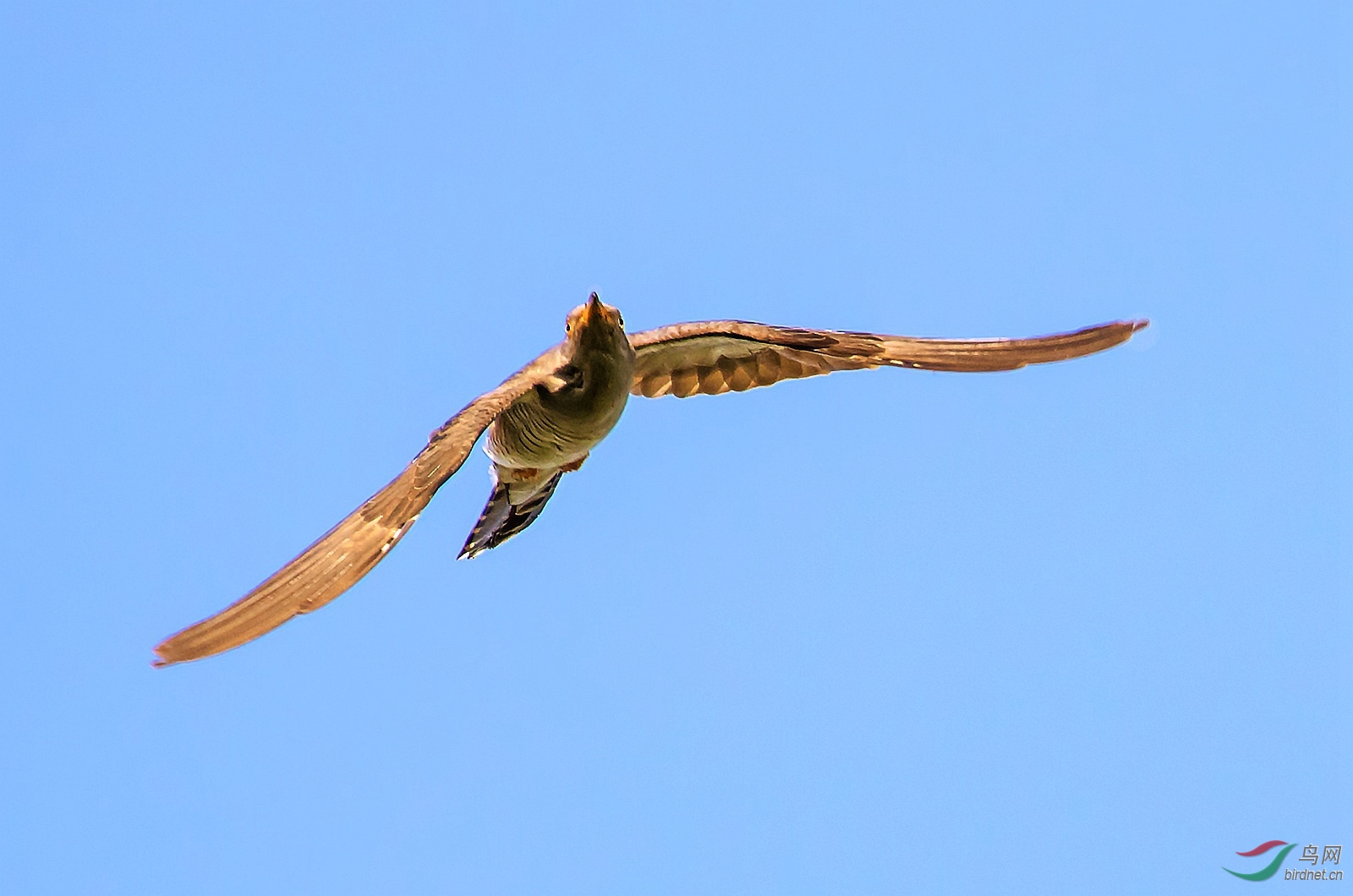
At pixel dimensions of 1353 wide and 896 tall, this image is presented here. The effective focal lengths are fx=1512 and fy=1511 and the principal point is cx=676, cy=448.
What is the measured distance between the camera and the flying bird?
818 cm

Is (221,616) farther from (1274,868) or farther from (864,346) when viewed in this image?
(1274,868)

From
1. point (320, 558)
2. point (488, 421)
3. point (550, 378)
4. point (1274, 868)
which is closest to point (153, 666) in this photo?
point (320, 558)

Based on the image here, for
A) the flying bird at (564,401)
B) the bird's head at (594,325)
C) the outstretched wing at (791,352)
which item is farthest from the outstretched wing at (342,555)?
the outstretched wing at (791,352)

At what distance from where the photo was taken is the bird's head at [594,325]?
427 inches

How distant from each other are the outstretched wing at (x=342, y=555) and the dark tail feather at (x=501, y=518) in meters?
2.68

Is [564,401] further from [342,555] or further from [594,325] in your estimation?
[342,555]

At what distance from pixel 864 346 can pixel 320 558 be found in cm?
525

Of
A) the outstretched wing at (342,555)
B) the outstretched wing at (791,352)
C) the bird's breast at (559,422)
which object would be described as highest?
the outstretched wing at (791,352)

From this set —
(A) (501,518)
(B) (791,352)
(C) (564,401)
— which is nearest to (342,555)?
(C) (564,401)

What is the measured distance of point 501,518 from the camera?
12.7m

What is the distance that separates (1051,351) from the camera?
37.1 ft

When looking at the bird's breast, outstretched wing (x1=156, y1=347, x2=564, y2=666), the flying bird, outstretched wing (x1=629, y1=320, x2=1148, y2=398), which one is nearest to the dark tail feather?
the flying bird

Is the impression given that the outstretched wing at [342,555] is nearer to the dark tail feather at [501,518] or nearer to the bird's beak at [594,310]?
the bird's beak at [594,310]

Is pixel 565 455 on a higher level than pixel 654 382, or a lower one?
lower
